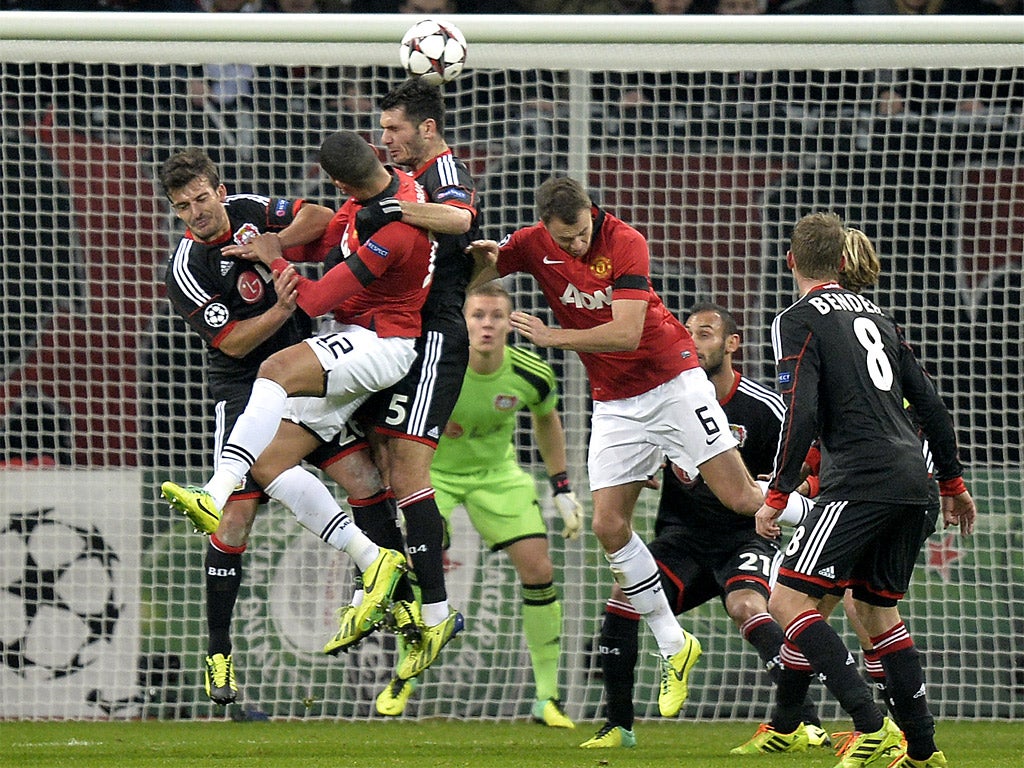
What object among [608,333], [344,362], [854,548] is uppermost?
[608,333]

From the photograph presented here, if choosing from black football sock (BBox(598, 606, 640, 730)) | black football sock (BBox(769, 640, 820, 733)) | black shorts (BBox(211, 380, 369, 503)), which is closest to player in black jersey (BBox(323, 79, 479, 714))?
black shorts (BBox(211, 380, 369, 503))

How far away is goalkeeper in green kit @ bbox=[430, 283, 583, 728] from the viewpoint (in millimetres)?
7914

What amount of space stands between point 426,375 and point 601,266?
911 mm

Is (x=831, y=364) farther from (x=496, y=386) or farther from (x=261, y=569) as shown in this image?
(x=261, y=569)

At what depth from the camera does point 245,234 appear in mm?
6699

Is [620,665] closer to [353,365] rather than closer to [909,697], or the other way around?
[909,697]

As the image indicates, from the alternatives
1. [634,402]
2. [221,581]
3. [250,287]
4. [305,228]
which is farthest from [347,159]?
[221,581]

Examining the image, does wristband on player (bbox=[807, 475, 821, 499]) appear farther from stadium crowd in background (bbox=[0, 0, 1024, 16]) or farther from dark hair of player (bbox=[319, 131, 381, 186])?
stadium crowd in background (bbox=[0, 0, 1024, 16])

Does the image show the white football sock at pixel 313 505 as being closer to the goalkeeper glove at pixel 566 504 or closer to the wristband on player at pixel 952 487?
the goalkeeper glove at pixel 566 504

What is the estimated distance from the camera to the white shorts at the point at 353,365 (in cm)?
630

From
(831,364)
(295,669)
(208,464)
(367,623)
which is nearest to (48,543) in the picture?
(208,464)

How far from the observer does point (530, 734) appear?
7504 millimetres

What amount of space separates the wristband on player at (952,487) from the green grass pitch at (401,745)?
1114mm

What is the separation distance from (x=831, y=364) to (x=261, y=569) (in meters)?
4.27
